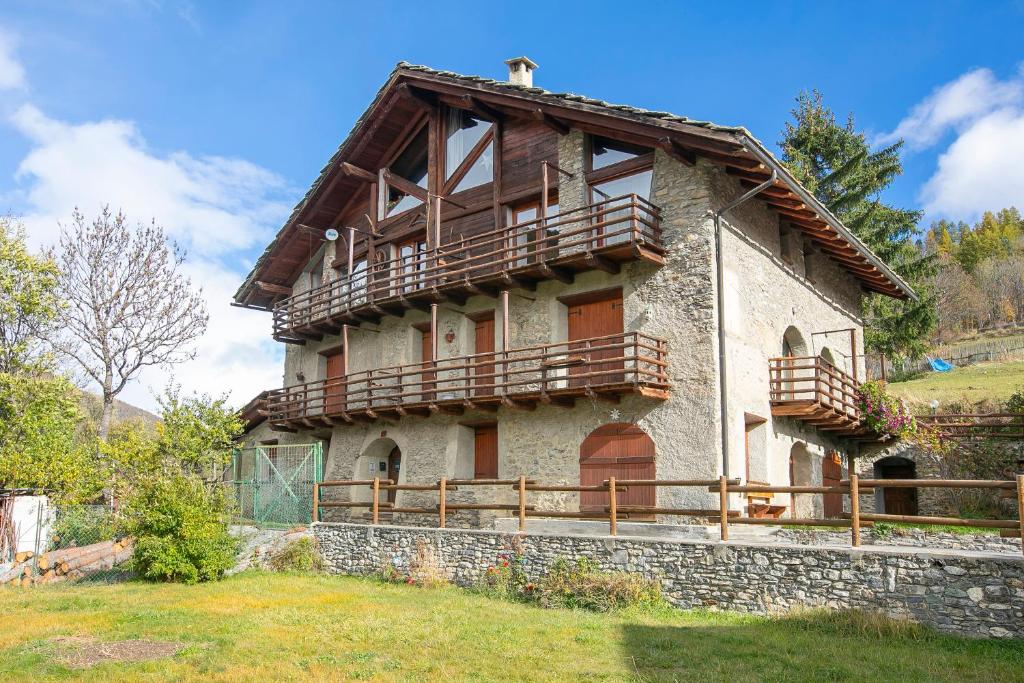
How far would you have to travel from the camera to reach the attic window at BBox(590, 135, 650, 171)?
18.9 m

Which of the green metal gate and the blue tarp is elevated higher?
the blue tarp

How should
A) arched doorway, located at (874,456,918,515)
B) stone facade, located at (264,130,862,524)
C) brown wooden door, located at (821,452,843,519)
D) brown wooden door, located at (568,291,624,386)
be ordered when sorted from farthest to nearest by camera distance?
arched doorway, located at (874,456,918,515) < brown wooden door, located at (821,452,843,519) < brown wooden door, located at (568,291,624,386) < stone facade, located at (264,130,862,524)

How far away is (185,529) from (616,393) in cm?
890

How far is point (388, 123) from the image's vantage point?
24.3 meters

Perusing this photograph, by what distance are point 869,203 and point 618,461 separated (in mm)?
20718

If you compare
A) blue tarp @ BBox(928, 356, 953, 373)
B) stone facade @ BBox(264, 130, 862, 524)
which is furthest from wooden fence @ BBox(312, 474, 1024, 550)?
blue tarp @ BBox(928, 356, 953, 373)

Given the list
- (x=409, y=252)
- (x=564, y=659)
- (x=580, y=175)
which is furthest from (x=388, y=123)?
(x=564, y=659)

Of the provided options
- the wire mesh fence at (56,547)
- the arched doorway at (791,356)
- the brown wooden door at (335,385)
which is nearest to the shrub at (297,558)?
the wire mesh fence at (56,547)

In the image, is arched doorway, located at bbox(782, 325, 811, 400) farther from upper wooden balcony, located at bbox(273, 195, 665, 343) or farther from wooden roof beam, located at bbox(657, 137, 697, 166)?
wooden roof beam, located at bbox(657, 137, 697, 166)

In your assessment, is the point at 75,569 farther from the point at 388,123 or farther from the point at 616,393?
the point at 388,123

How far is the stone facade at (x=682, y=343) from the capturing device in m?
17.1

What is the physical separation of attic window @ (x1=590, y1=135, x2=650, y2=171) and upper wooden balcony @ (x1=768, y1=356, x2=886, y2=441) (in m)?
5.60

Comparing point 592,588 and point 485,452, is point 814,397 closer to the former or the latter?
point 485,452

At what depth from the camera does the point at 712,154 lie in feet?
56.7
